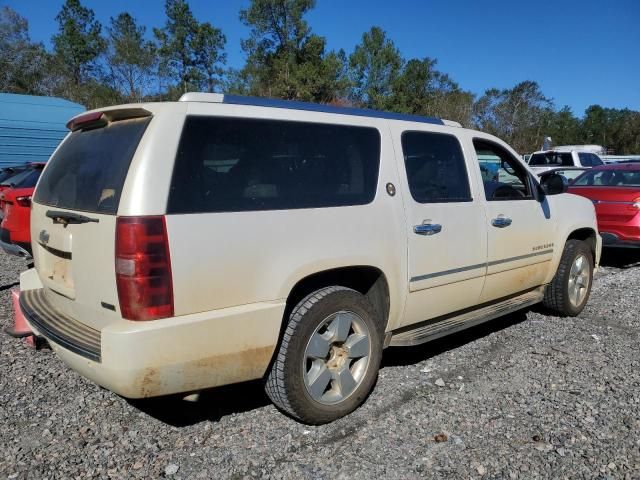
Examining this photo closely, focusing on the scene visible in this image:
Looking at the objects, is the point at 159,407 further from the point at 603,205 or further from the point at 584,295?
the point at 603,205

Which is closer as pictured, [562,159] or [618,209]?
[618,209]

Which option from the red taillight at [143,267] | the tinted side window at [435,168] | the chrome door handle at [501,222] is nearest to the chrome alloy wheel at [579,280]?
the chrome door handle at [501,222]

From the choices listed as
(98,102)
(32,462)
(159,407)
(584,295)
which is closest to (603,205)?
(584,295)

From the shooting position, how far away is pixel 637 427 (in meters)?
3.13

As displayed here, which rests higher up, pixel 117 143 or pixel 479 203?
pixel 117 143

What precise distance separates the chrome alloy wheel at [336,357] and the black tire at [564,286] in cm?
266

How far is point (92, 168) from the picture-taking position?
9.41ft

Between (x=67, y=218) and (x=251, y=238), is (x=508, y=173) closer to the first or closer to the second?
(x=251, y=238)

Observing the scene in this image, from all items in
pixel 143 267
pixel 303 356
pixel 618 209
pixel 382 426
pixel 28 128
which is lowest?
pixel 382 426

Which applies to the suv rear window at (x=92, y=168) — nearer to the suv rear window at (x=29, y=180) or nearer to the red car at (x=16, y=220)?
the red car at (x=16, y=220)

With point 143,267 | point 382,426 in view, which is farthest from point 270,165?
point 382,426

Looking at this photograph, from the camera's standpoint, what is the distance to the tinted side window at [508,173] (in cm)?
440

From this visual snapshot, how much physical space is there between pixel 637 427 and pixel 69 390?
142 inches

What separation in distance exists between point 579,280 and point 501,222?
5.64ft
